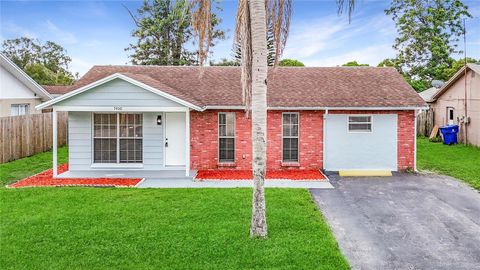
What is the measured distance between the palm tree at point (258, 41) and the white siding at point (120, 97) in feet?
22.3

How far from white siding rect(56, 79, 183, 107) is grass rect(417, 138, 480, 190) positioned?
10255 mm

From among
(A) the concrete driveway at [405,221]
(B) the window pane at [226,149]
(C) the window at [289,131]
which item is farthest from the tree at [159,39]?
(A) the concrete driveway at [405,221]

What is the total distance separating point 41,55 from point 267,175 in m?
55.1

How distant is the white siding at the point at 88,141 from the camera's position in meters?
15.2

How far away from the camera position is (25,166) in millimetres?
16562

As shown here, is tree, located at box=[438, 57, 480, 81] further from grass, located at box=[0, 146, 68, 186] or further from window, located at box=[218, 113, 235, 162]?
grass, located at box=[0, 146, 68, 186]

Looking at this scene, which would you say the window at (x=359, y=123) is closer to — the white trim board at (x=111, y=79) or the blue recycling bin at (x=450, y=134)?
the white trim board at (x=111, y=79)

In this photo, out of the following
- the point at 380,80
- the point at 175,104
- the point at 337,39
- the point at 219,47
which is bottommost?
the point at 175,104

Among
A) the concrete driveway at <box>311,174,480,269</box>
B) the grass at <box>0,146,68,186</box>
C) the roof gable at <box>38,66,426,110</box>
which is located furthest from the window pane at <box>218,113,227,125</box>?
the grass at <box>0,146,68,186</box>

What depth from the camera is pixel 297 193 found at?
11.6 meters

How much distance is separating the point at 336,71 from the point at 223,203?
10.8 m

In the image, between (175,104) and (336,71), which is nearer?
(175,104)

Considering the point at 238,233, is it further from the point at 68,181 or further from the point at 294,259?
the point at 68,181

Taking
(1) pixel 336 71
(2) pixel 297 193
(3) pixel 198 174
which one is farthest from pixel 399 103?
(3) pixel 198 174
